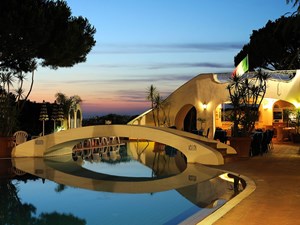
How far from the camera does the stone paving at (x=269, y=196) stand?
5410 millimetres

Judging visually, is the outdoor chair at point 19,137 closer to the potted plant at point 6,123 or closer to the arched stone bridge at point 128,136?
the potted plant at point 6,123

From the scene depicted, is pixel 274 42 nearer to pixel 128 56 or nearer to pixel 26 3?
pixel 128 56

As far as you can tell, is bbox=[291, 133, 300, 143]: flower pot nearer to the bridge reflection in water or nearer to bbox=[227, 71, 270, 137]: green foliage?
bbox=[227, 71, 270, 137]: green foliage

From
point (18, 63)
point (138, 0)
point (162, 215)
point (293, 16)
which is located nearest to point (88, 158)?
point (18, 63)

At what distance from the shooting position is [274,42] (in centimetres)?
3294

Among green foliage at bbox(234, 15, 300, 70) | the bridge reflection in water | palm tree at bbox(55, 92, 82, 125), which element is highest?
green foliage at bbox(234, 15, 300, 70)

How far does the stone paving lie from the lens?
541cm

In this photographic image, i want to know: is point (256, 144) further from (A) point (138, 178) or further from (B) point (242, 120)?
(A) point (138, 178)

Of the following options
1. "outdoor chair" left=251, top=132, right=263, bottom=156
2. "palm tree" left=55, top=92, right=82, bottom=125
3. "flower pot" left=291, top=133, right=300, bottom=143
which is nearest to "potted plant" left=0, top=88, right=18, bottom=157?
"palm tree" left=55, top=92, right=82, bottom=125

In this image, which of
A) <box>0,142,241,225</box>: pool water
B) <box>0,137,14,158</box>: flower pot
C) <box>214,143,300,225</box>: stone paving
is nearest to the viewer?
<box>214,143,300,225</box>: stone paving

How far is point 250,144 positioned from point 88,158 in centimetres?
564

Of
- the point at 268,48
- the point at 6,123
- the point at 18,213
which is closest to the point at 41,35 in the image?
the point at 6,123

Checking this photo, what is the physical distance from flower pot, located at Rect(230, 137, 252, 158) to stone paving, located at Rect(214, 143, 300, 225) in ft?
5.86

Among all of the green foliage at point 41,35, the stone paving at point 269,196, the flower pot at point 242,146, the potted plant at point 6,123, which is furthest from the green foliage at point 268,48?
the stone paving at point 269,196
